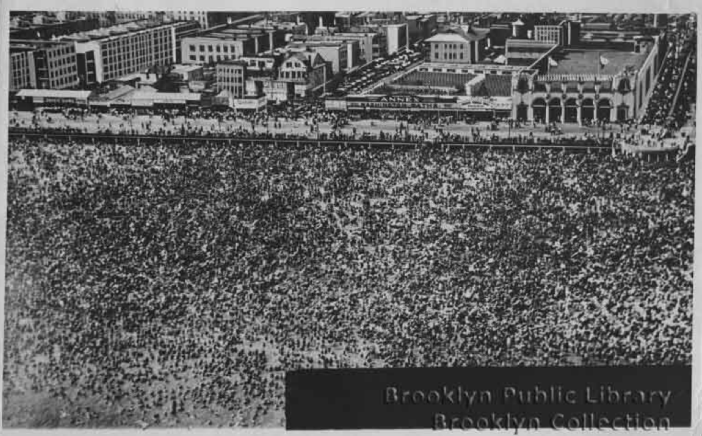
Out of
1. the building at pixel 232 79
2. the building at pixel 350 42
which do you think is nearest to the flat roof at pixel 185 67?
the building at pixel 232 79

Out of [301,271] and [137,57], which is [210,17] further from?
[301,271]

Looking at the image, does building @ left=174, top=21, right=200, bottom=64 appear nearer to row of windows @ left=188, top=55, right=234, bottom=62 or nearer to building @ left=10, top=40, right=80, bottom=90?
row of windows @ left=188, top=55, right=234, bottom=62

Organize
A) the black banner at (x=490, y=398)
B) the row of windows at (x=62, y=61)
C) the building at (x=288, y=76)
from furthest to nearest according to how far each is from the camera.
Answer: the building at (x=288, y=76), the row of windows at (x=62, y=61), the black banner at (x=490, y=398)

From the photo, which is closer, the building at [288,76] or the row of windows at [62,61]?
the row of windows at [62,61]

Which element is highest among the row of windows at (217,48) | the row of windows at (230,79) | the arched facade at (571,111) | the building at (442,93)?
the row of windows at (217,48)

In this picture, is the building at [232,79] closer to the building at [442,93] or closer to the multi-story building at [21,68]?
the building at [442,93]

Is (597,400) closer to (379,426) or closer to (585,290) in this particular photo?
(585,290)

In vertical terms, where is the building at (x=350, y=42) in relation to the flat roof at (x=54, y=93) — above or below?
above

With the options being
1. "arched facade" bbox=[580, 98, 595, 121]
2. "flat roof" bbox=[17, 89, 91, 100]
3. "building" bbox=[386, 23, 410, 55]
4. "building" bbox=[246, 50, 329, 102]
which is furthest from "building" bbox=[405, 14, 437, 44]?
"flat roof" bbox=[17, 89, 91, 100]

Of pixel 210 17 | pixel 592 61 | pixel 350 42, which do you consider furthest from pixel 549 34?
pixel 210 17
